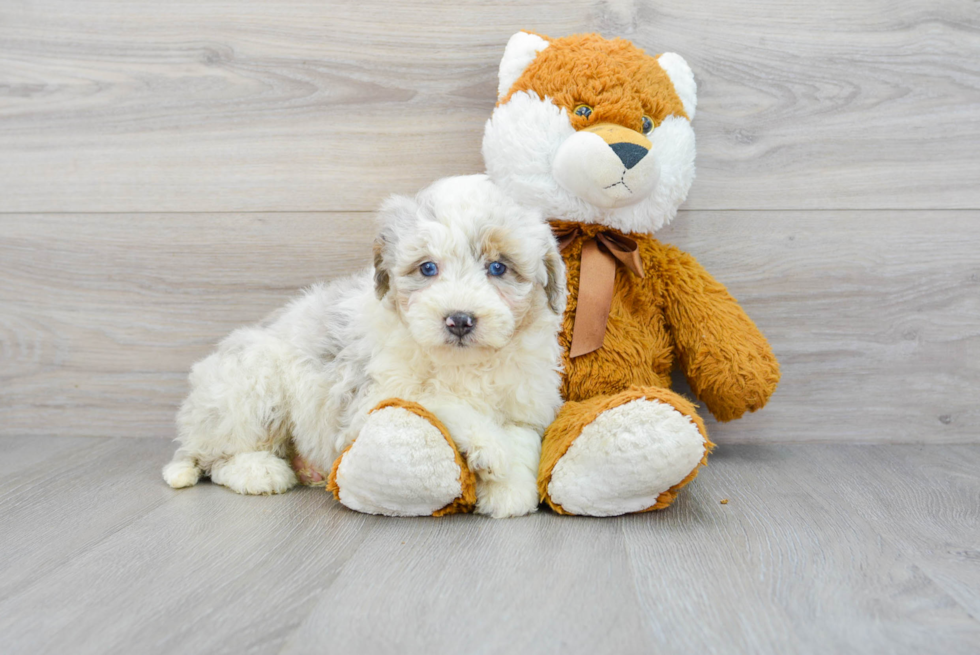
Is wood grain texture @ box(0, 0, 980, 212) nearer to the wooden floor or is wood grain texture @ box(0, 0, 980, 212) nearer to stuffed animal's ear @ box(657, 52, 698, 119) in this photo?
the wooden floor

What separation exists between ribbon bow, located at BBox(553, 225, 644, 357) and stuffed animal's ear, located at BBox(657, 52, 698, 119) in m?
0.36

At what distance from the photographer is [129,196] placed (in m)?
2.00

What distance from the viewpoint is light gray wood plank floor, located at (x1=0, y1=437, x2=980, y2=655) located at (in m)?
0.98

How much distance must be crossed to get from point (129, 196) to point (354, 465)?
1.16m

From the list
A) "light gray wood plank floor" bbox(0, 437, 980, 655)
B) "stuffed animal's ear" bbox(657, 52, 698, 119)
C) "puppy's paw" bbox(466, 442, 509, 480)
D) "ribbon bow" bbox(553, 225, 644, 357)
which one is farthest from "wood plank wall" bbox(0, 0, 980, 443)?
"puppy's paw" bbox(466, 442, 509, 480)

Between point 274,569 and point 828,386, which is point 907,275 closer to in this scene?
point 828,386

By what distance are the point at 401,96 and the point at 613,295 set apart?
789 mm

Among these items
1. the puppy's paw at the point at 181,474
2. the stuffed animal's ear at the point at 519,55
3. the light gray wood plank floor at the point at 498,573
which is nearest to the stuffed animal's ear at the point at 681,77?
the stuffed animal's ear at the point at 519,55

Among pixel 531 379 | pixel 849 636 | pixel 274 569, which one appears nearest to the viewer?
pixel 849 636

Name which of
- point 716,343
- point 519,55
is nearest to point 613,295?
point 716,343

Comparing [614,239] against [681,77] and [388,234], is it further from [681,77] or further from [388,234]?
[388,234]

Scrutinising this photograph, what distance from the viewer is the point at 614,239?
1673 millimetres

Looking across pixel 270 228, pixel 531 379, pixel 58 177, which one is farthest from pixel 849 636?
pixel 58 177

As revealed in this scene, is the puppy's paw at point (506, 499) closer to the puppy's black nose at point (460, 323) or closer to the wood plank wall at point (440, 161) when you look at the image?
the puppy's black nose at point (460, 323)
